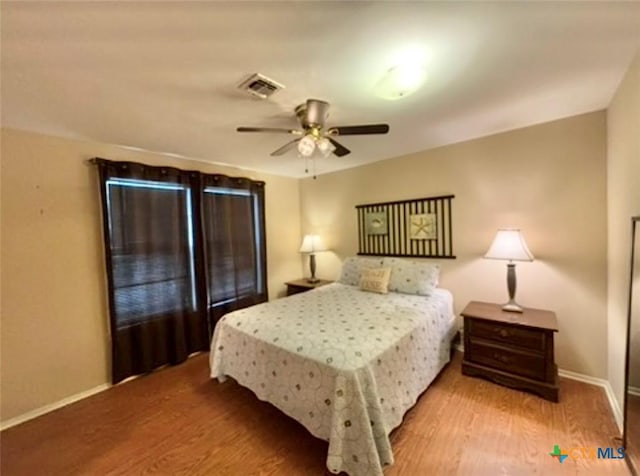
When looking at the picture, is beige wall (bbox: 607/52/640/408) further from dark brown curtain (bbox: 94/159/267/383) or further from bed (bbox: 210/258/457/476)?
dark brown curtain (bbox: 94/159/267/383)

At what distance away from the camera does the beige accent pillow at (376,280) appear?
301 centimetres

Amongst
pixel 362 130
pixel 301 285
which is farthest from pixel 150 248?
pixel 362 130

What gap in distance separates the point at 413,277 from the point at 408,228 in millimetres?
705

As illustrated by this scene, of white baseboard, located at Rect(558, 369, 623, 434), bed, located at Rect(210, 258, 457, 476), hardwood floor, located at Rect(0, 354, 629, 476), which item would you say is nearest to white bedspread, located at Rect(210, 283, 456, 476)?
bed, located at Rect(210, 258, 457, 476)

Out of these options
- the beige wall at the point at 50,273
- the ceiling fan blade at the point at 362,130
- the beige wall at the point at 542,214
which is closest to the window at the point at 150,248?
the beige wall at the point at 50,273

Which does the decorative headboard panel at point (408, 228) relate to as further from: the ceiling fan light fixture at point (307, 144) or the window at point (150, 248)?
the window at point (150, 248)

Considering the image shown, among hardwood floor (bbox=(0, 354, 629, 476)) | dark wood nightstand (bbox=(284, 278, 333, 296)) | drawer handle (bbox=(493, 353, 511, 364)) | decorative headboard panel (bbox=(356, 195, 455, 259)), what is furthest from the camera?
dark wood nightstand (bbox=(284, 278, 333, 296))

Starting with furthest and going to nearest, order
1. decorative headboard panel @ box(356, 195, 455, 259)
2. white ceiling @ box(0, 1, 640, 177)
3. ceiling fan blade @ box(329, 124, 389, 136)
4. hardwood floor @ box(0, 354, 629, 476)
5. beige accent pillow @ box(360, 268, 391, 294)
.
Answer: decorative headboard panel @ box(356, 195, 455, 259) < beige accent pillow @ box(360, 268, 391, 294) < ceiling fan blade @ box(329, 124, 389, 136) < hardwood floor @ box(0, 354, 629, 476) < white ceiling @ box(0, 1, 640, 177)

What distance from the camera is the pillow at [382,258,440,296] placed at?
2855 mm

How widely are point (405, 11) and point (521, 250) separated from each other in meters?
2.12

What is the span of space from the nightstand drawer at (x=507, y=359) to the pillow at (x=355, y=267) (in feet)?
4.20

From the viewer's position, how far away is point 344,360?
1.61 meters

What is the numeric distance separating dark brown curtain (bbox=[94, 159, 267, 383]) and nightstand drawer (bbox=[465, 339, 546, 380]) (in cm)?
274

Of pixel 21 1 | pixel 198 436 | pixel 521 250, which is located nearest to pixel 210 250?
pixel 198 436
